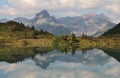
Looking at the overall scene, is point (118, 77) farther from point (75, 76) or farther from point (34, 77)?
point (34, 77)

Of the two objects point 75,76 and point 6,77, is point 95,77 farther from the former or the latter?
point 6,77

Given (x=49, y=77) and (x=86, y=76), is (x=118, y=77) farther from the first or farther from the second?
(x=49, y=77)

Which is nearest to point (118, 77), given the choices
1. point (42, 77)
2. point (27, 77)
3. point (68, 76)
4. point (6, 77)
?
point (68, 76)

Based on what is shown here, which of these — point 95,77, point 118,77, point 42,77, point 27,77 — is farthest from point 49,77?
point 118,77

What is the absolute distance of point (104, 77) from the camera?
211 ft

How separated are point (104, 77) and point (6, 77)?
23.2 metres

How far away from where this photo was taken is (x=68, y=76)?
67.4 metres

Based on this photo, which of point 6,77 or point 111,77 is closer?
point 111,77

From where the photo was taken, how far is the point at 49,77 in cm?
6544

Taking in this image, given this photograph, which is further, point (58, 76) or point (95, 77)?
point (58, 76)

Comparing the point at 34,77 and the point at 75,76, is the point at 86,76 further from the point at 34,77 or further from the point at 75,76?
the point at 34,77

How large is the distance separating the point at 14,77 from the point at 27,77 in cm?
311

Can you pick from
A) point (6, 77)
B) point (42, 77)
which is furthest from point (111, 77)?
point (6, 77)

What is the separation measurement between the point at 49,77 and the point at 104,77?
12.6m
